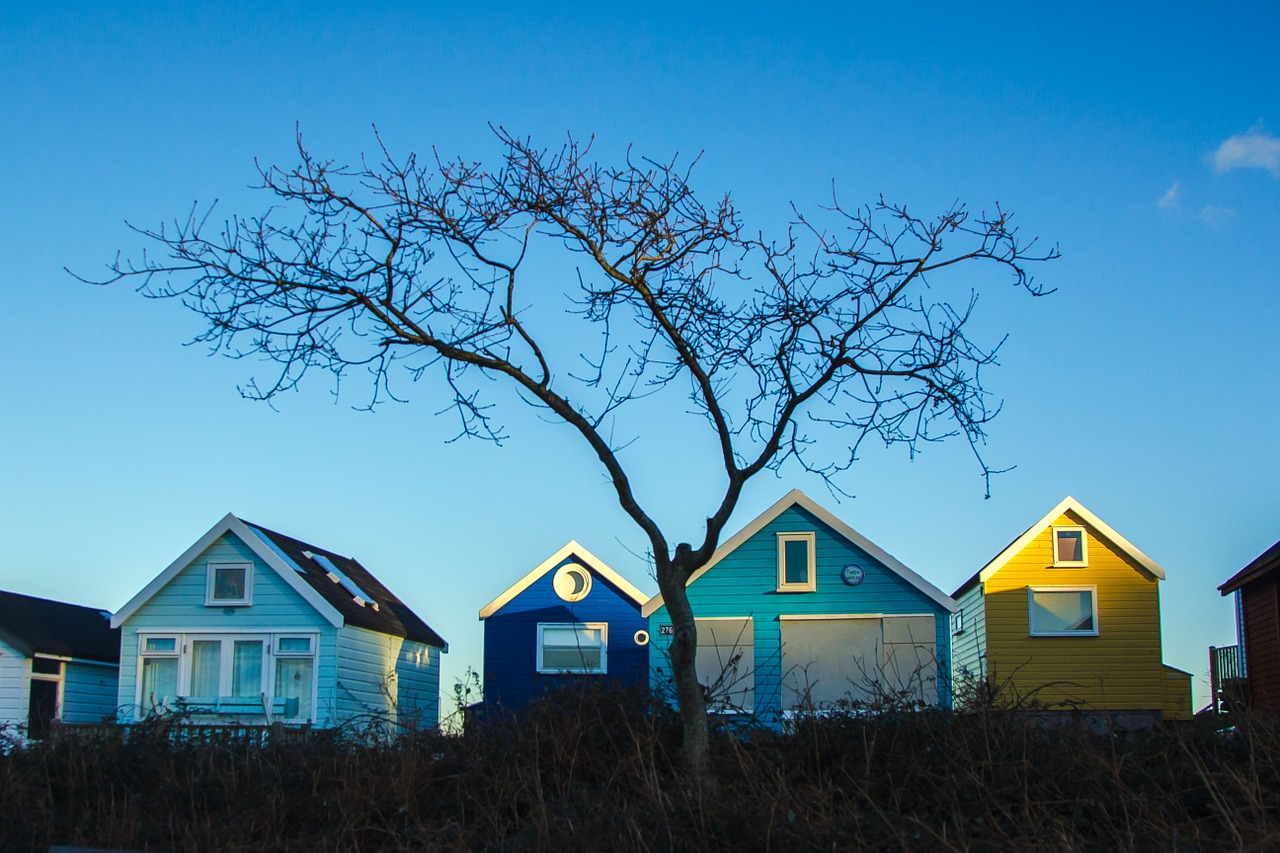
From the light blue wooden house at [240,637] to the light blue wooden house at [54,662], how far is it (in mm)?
1984

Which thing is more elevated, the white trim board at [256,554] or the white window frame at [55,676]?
the white trim board at [256,554]

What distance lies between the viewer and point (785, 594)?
2484cm

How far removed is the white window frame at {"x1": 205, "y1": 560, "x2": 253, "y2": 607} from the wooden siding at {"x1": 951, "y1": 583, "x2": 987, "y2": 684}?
14299 mm

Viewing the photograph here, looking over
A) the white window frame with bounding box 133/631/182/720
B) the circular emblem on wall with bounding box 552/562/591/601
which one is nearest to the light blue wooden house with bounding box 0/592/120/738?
the white window frame with bounding box 133/631/182/720

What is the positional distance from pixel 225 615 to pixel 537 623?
20.5ft

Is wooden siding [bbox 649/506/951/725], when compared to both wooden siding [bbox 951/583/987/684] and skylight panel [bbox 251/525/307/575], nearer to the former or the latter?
wooden siding [bbox 951/583/987/684]

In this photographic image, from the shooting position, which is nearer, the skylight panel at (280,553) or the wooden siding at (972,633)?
the skylight panel at (280,553)

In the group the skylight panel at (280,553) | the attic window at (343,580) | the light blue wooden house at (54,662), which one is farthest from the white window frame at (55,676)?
the attic window at (343,580)

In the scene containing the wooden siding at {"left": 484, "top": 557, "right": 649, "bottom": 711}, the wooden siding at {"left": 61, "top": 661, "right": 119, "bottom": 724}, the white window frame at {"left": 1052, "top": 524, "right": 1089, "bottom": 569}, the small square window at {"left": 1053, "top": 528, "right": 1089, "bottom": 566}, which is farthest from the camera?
the wooden siding at {"left": 61, "top": 661, "right": 119, "bottom": 724}

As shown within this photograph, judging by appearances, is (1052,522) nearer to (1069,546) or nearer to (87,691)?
(1069,546)

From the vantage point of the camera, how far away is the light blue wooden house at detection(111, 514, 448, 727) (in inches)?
944

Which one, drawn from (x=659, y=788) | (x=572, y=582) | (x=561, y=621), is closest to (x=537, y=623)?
(x=561, y=621)

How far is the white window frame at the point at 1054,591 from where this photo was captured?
26.6 meters

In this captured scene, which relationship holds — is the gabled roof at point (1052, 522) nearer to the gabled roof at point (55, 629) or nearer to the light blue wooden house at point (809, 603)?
Answer: the light blue wooden house at point (809, 603)
